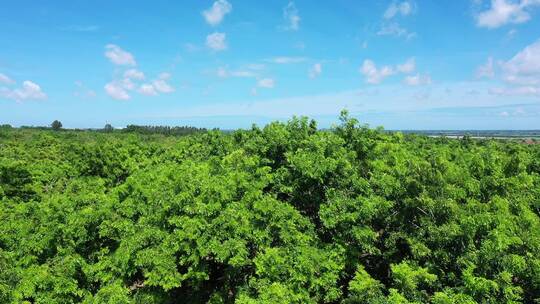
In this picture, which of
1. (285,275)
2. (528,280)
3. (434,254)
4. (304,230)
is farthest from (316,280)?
(528,280)

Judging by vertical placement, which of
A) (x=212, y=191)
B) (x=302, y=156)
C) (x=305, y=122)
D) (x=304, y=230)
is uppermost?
(x=305, y=122)

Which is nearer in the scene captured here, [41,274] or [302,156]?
[41,274]

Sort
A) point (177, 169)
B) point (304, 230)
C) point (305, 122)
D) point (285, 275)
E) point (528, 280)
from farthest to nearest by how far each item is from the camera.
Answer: point (305, 122) → point (177, 169) → point (304, 230) → point (285, 275) → point (528, 280)

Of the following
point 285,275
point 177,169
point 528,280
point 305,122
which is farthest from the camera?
point 305,122

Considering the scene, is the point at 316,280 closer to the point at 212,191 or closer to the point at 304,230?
the point at 304,230

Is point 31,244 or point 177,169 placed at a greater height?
point 177,169

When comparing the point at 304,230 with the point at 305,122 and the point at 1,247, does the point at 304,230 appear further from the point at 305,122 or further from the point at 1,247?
the point at 1,247
